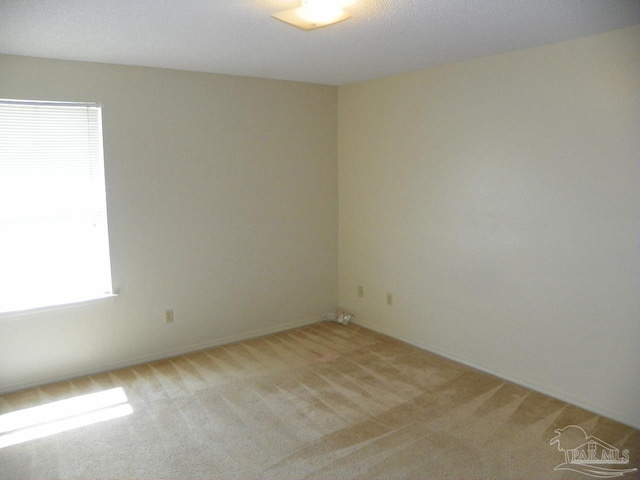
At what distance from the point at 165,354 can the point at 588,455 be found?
3167mm

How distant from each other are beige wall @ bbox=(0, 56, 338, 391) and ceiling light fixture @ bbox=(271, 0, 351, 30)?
1892 mm

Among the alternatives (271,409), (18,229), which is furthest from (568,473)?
(18,229)

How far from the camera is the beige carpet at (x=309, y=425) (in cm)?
261

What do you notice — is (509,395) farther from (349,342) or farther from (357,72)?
(357,72)

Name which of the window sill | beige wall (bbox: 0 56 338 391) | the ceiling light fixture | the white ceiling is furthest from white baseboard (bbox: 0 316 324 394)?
the ceiling light fixture

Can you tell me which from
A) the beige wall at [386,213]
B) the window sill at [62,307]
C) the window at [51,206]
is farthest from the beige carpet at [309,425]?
the window at [51,206]

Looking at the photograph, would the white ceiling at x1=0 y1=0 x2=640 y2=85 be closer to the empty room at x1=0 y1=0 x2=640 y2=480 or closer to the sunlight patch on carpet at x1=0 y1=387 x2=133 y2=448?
the empty room at x1=0 y1=0 x2=640 y2=480

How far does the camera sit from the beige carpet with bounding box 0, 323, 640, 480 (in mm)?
2609

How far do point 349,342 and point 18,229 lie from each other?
283cm

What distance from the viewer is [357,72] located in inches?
162

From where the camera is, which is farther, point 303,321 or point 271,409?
point 303,321

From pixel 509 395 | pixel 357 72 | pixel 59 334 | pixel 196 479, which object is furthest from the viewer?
pixel 357 72

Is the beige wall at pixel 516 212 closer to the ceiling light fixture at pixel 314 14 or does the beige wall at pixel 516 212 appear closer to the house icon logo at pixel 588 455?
the house icon logo at pixel 588 455

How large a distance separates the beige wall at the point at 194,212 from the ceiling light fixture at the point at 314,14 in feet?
6.21
